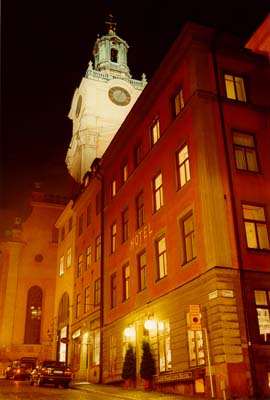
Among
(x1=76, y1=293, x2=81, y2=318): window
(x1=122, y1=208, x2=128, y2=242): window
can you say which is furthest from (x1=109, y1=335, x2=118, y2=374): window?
(x1=76, y1=293, x2=81, y2=318): window

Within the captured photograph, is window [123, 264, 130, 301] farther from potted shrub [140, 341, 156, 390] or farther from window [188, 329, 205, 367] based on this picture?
window [188, 329, 205, 367]

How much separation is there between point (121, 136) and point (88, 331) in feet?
49.8

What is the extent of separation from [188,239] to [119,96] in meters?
47.9

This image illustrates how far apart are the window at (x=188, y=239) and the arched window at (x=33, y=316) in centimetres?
3613

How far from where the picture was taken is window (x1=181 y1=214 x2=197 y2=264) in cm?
2148

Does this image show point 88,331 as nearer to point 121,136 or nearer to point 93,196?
point 93,196

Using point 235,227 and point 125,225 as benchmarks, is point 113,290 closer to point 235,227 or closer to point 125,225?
point 125,225

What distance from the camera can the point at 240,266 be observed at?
63.5ft

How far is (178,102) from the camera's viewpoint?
82.8 ft

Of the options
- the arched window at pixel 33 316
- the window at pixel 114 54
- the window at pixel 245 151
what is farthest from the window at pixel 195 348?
the window at pixel 114 54

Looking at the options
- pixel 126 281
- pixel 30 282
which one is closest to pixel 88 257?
pixel 126 281

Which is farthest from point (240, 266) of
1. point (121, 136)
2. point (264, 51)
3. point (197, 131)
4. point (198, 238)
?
point (121, 136)

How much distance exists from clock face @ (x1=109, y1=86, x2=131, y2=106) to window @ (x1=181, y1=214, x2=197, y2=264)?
4630cm

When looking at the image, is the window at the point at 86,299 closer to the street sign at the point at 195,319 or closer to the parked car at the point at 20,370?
the parked car at the point at 20,370
